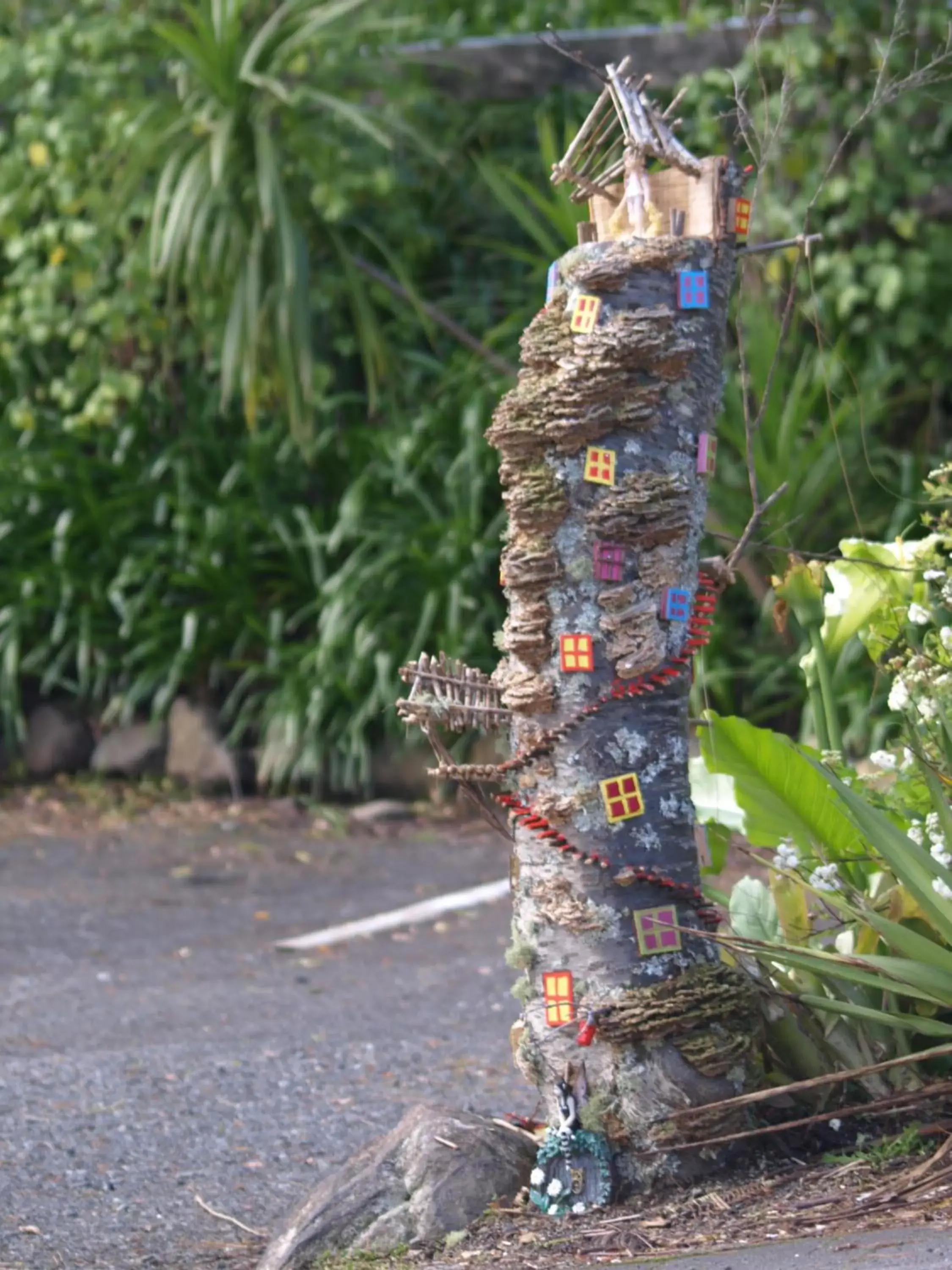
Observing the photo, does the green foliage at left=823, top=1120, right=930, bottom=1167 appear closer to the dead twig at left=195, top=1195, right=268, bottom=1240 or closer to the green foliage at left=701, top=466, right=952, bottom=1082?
the green foliage at left=701, top=466, right=952, bottom=1082

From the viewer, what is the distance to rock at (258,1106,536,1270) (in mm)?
2750

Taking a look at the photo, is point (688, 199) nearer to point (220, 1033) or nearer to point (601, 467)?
point (601, 467)

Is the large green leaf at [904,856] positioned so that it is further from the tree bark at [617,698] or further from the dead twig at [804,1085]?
the tree bark at [617,698]

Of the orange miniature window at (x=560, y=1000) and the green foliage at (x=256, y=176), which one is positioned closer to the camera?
the orange miniature window at (x=560, y=1000)

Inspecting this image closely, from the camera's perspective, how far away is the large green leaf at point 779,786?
2998mm

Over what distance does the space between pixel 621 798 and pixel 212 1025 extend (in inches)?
79.3

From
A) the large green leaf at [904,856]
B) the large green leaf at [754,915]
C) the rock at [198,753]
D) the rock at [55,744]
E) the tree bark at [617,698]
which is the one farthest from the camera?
the rock at [55,744]

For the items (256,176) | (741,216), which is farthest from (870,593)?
(256,176)

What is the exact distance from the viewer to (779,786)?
9.92 ft

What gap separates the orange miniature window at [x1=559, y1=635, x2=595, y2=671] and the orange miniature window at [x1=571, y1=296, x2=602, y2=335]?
0.51 m

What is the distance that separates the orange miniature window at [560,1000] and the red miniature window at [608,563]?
0.66m

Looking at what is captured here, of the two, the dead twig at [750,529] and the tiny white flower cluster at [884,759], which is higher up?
the dead twig at [750,529]

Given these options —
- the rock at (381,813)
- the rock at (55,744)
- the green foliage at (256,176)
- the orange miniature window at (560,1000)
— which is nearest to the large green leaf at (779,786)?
the orange miniature window at (560,1000)

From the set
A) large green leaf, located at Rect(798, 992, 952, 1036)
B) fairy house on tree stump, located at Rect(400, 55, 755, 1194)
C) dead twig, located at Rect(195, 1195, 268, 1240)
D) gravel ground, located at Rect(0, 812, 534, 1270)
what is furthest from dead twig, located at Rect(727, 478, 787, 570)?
dead twig, located at Rect(195, 1195, 268, 1240)
